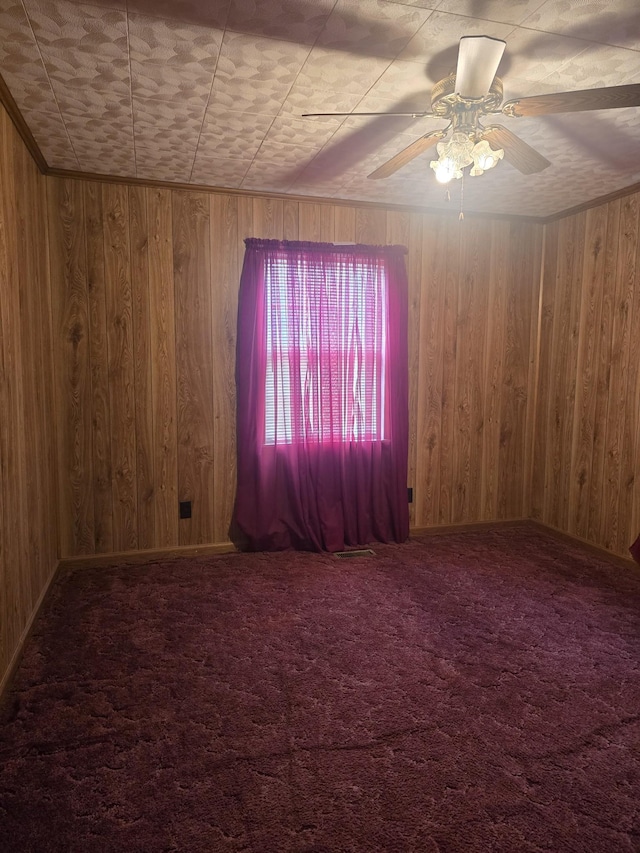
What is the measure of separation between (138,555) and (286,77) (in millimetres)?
2875

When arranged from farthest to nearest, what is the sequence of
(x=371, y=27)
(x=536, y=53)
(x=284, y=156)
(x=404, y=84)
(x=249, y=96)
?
(x=284, y=156) → (x=249, y=96) → (x=404, y=84) → (x=536, y=53) → (x=371, y=27)

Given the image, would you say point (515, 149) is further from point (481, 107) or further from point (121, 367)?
point (121, 367)

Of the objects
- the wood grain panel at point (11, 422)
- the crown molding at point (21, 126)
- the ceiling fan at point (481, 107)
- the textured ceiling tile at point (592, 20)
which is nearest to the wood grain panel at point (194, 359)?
the crown molding at point (21, 126)

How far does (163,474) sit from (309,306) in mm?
1496

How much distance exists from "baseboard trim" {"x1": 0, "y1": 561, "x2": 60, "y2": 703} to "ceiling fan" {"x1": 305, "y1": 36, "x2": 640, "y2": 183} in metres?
2.40

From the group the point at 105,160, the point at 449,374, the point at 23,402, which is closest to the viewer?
the point at 23,402

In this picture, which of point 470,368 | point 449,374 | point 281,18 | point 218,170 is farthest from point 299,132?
point 470,368

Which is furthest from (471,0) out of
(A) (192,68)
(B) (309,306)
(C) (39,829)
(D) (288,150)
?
(C) (39,829)

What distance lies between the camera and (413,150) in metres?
2.19

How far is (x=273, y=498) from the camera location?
372 centimetres

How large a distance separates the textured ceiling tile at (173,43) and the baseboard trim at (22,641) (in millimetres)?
2412

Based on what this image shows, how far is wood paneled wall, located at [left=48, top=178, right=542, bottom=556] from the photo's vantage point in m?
3.40

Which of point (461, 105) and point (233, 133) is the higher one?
point (233, 133)

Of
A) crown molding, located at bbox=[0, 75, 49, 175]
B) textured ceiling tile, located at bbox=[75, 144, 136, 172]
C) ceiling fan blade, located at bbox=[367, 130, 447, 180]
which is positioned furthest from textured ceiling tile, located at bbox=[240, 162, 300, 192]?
crown molding, located at bbox=[0, 75, 49, 175]
